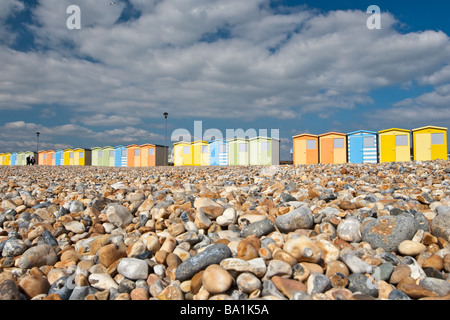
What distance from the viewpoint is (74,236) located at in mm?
2625

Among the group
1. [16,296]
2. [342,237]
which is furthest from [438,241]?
[16,296]

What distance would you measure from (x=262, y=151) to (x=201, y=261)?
58.8 feet

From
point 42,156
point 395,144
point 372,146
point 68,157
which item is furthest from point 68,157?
point 395,144

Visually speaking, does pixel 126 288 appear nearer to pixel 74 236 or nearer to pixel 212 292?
pixel 212 292

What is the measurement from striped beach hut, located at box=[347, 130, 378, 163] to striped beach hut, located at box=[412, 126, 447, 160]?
194 centimetres

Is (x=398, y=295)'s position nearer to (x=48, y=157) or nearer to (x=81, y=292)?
(x=81, y=292)

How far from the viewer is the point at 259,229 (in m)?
2.29

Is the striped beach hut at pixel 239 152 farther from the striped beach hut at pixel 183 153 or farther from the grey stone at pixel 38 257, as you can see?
the grey stone at pixel 38 257

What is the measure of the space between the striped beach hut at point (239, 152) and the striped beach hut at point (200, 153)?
6.69 feet

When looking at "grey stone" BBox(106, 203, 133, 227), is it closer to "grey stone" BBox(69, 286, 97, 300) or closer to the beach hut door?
"grey stone" BBox(69, 286, 97, 300)

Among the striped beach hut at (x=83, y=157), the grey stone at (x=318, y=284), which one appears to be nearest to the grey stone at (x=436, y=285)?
the grey stone at (x=318, y=284)

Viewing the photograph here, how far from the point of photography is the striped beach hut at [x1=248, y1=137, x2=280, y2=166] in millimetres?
19328

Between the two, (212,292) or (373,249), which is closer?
(212,292)
